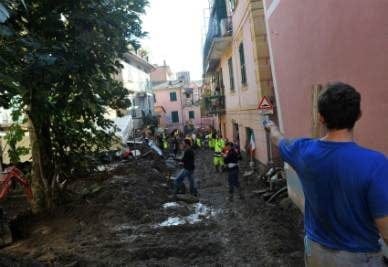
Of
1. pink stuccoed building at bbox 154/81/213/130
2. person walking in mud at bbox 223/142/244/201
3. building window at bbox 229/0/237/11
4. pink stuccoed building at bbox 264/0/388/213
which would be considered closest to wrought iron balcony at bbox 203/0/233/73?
building window at bbox 229/0/237/11

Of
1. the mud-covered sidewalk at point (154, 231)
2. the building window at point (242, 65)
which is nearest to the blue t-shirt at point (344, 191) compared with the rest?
the mud-covered sidewalk at point (154, 231)

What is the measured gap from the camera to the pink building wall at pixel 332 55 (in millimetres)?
4988

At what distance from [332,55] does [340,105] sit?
456 cm

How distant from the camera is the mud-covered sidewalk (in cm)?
767

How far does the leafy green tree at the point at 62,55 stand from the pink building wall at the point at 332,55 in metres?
3.36

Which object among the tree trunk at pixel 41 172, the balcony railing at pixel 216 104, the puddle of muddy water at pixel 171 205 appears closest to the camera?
the puddle of muddy water at pixel 171 205

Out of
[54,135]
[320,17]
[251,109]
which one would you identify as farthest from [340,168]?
[251,109]

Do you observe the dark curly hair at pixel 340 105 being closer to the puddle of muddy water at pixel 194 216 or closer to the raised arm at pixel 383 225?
the raised arm at pixel 383 225

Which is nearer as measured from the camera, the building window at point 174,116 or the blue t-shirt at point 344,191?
the blue t-shirt at point 344,191

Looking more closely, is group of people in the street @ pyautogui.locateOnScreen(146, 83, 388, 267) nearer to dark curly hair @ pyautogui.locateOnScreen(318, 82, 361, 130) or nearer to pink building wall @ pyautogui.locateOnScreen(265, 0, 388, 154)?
dark curly hair @ pyautogui.locateOnScreen(318, 82, 361, 130)

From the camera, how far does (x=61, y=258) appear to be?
8109 mm

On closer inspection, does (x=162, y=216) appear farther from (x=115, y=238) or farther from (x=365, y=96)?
(x=365, y=96)

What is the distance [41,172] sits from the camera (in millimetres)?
12391

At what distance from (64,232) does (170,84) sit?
190ft
